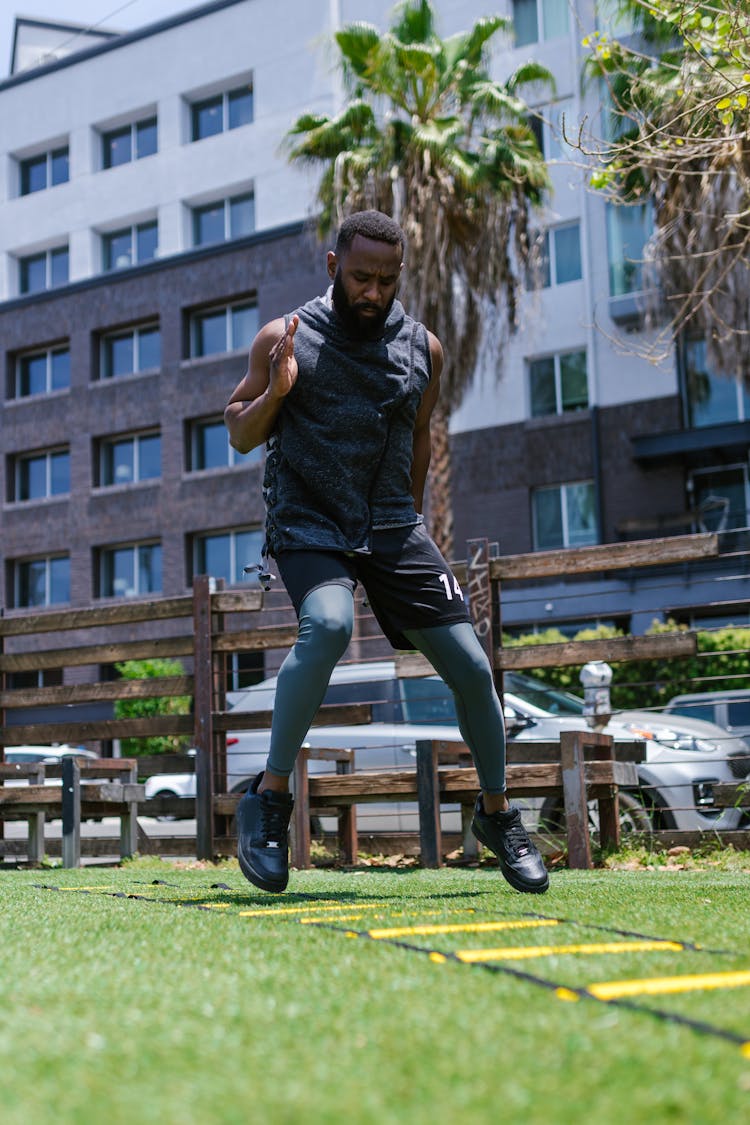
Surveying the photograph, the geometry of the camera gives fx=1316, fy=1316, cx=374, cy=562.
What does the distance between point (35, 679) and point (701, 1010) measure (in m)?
33.6

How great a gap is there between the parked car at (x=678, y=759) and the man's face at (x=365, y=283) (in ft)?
18.3

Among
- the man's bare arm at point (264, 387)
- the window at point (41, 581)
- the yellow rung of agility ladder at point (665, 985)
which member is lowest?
the yellow rung of agility ladder at point (665, 985)

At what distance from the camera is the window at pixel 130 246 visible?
35.1 meters

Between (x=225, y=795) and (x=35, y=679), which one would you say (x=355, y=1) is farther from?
(x=225, y=795)

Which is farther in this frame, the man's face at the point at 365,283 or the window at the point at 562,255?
the window at the point at 562,255

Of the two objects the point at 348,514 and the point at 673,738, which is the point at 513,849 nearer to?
the point at 348,514

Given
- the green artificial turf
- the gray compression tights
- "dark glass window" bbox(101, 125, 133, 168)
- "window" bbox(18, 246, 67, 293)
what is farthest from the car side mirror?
"dark glass window" bbox(101, 125, 133, 168)

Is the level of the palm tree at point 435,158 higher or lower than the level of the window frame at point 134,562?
higher

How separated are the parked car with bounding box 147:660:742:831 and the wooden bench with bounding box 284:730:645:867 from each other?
1.11 m

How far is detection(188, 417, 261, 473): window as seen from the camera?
31875 millimetres

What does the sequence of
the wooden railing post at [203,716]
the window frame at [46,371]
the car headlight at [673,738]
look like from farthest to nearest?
the window frame at [46,371] < the car headlight at [673,738] < the wooden railing post at [203,716]

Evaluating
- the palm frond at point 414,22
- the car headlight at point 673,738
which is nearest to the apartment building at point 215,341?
the palm frond at point 414,22

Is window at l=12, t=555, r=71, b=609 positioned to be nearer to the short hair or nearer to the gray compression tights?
the gray compression tights

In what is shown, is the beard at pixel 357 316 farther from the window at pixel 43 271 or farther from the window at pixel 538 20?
the window at pixel 43 271
